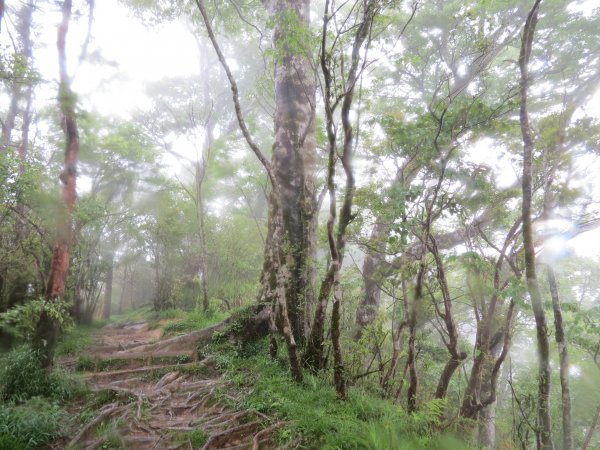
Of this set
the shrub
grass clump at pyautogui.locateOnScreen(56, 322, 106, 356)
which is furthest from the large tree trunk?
grass clump at pyautogui.locateOnScreen(56, 322, 106, 356)

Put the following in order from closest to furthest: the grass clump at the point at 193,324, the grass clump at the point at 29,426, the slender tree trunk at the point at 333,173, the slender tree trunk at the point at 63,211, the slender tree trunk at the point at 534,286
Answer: the grass clump at the point at 29,426 → the slender tree trunk at the point at 333,173 → the slender tree trunk at the point at 534,286 → the slender tree trunk at the point at 63,211 → the grass clump at the point at 193,324

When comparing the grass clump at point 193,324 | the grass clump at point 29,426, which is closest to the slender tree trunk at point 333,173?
the grass clump at point 29,426

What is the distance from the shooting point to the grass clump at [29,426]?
3381 millimetres

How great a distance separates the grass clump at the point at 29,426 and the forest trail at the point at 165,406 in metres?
0.25

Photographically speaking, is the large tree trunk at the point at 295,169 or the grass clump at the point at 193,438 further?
the large tree trunk at the point at 295,169

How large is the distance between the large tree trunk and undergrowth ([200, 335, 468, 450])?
3.64 feet

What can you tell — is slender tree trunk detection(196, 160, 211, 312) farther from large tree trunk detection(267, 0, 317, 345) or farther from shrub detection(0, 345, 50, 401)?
shrub detection(0, 345, 50, 401)

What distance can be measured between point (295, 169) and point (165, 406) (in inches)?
174

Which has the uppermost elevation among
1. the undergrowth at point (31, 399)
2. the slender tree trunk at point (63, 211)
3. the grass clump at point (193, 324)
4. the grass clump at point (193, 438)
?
the slender tree trunk at point (63, 211)

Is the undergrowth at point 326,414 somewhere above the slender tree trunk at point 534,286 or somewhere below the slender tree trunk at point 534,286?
below

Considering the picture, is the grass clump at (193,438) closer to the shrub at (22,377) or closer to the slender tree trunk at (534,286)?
the shrub at (22,377)

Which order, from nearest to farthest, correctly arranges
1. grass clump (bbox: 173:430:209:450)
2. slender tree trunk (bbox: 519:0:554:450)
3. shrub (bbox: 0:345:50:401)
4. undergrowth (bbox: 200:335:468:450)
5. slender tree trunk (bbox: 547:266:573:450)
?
undergrowth (bbox: 200:335:468:450)
grass clump (bbox: 173:430:209:450)
slender tree trunk (bbox: 519:0:554:450)
slender tree trunk (bbox: 547:266:573:450)
shrub (bbox: 0:345:50:401)

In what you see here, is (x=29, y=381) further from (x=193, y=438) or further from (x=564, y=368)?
(x=564, y=368)

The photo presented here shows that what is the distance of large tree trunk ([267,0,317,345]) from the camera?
5992 mm
